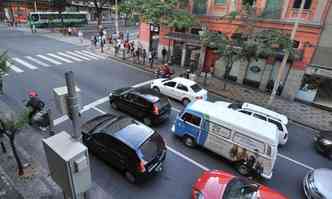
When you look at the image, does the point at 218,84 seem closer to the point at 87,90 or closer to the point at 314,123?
the point at 314,123

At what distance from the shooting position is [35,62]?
17938mm

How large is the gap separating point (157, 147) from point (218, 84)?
38.0 feet

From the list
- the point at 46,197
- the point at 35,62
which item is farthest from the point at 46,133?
the point at 35,62

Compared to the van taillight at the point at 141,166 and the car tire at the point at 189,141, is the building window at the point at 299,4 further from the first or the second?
the van taillight at the point at 141,166

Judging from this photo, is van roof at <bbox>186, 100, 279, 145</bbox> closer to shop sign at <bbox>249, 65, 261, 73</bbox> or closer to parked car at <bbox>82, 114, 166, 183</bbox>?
parked car at <bbox>82, 114, 166, 183</bbox>

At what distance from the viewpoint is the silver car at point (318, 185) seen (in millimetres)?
6266

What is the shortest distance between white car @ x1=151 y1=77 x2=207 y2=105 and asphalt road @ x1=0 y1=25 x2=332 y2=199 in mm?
638

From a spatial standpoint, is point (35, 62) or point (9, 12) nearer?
point (35, 62)

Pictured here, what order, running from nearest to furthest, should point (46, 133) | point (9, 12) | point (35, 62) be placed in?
1. point (46, 133)
2. point (35, 62)
3. point (9, 12)

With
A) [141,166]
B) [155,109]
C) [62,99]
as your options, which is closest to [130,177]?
[141,166]

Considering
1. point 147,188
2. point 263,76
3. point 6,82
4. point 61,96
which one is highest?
point 61,96

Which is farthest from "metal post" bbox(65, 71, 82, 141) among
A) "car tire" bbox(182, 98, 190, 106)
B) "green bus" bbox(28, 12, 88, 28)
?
"green bus" bbox(28, 12, 88, 28)

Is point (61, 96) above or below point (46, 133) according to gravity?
above

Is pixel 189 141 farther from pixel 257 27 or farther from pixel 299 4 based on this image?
pixel 299 4
